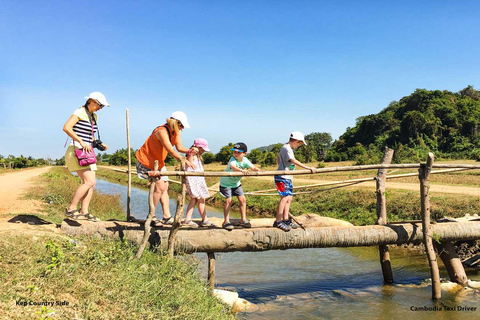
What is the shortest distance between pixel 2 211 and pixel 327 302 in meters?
8.34

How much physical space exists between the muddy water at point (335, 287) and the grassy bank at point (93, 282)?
1712mm

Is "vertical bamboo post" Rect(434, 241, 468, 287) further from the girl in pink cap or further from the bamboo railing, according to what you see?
the girl in pink cap

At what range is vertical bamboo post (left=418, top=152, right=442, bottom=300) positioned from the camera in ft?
22.4

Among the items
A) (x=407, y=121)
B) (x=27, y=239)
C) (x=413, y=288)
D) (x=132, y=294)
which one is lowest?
(x=413, y=288)

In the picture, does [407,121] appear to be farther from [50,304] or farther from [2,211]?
[50,304]

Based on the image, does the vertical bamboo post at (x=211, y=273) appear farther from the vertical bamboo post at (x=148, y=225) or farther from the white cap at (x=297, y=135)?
the white cap at (x=297, y=135)

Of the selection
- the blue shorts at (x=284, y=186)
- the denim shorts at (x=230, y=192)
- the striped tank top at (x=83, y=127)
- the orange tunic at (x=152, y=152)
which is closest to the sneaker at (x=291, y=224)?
the blue shorts at (x=284, y=186)

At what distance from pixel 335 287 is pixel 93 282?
535 centimetres

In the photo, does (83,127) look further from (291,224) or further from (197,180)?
(291,224)

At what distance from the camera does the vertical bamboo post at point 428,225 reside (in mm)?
6828

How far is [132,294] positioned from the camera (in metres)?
4.34

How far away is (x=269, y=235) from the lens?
21.4 ft

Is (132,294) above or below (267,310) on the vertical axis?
above

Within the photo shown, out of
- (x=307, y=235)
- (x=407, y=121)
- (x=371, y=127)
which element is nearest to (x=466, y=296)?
(x=307, y=235)
